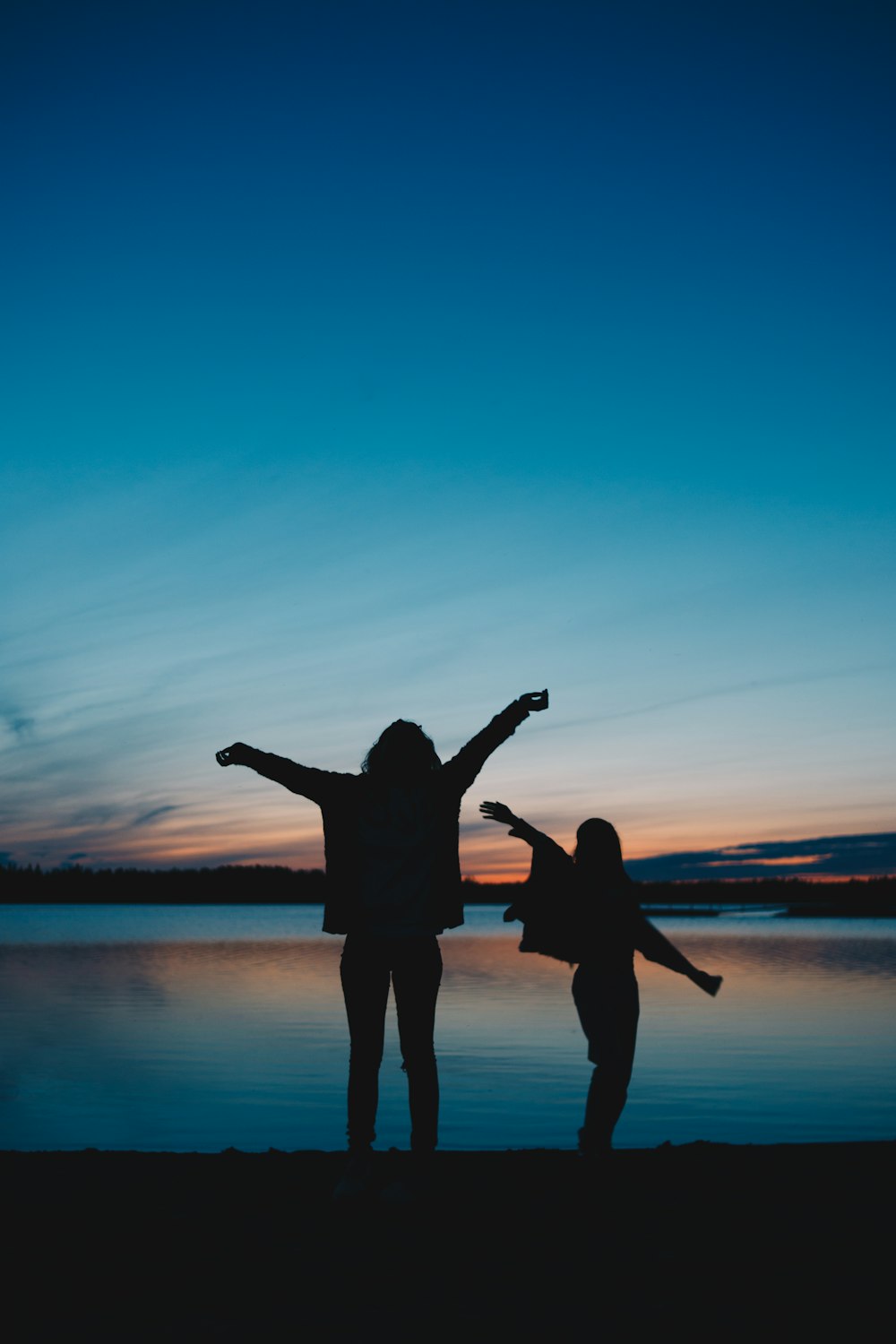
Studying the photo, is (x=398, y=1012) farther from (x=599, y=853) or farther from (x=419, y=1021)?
(x=599, y=853)

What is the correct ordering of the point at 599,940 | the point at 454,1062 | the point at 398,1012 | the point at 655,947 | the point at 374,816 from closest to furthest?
the point at 398,1012, the point at 374,816, the point at 655,947, the point at 599,940, the point at 454,1062

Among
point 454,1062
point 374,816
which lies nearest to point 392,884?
point 374,816

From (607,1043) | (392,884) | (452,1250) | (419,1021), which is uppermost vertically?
(392,884)

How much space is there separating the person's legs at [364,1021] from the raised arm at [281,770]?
0.80 meters

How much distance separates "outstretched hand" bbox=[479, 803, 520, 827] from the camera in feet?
22.2

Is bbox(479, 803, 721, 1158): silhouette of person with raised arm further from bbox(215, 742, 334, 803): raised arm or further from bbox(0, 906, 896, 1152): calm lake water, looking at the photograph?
bbox(0, 906, 896, 1152): calm lake water

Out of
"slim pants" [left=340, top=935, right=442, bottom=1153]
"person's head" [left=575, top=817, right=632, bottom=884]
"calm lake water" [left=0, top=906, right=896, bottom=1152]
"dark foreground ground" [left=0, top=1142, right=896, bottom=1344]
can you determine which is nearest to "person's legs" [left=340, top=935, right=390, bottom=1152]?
"slim pants" [left=340, top=935, right=442, bottom=1153]

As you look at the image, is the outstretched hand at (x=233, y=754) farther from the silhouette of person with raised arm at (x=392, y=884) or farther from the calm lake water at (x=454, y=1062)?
the calm lake water at (x=454, y=1062)

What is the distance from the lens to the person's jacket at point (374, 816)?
584 cm

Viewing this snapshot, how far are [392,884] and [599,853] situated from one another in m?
1.87

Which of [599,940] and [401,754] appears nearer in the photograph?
[401,754]

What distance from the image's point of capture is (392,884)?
578cm

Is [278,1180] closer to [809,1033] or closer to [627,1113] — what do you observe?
[627,1113]

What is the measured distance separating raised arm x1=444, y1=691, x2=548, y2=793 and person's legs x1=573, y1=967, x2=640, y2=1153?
193 centimetres
